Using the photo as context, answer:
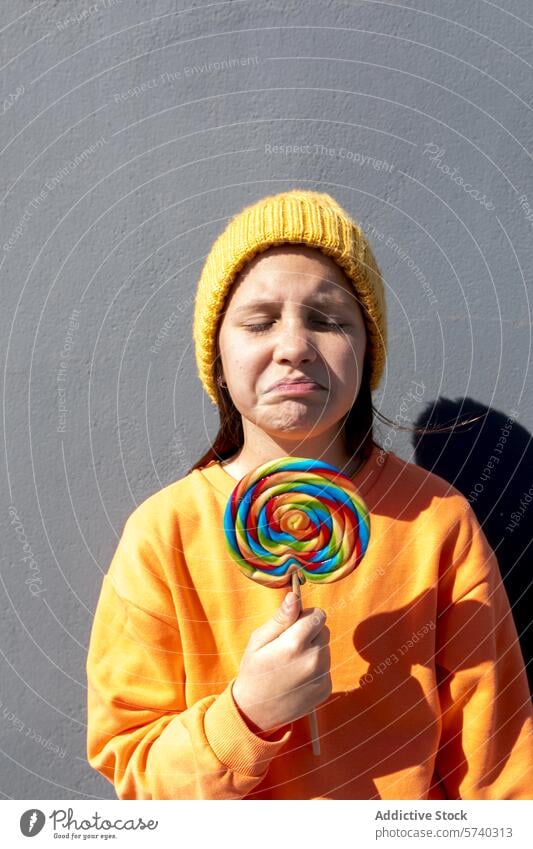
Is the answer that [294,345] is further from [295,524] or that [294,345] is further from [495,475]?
[495,475]

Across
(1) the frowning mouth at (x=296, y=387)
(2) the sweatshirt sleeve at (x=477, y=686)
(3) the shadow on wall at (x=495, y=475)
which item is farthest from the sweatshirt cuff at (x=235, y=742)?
(3) the shadow on wall at (x=495, y=475)

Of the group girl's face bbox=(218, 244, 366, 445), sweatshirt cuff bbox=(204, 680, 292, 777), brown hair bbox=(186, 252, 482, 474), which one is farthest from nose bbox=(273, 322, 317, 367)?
sweatshirt cuff bbox=(204, 680, 292, 777)

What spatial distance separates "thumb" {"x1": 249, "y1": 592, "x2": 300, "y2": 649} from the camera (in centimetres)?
140

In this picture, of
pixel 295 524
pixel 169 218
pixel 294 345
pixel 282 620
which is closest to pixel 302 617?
pixel 282 620

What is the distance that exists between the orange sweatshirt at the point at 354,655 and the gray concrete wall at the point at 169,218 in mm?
332

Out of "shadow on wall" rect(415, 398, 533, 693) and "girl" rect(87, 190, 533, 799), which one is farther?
"shadow on wall" rect(415, 398, 533, 693)

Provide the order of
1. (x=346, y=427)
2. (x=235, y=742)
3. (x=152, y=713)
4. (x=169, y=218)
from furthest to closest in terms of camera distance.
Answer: (x=169, y=218) → (x=346, y=427) → (x=152, y=713) → (x=235, y=742)

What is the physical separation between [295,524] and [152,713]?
350mm

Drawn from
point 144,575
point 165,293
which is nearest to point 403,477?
point 144,575

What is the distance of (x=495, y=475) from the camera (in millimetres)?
1889

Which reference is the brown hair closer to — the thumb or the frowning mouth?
the frowning mouth

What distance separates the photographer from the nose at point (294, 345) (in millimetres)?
1403
